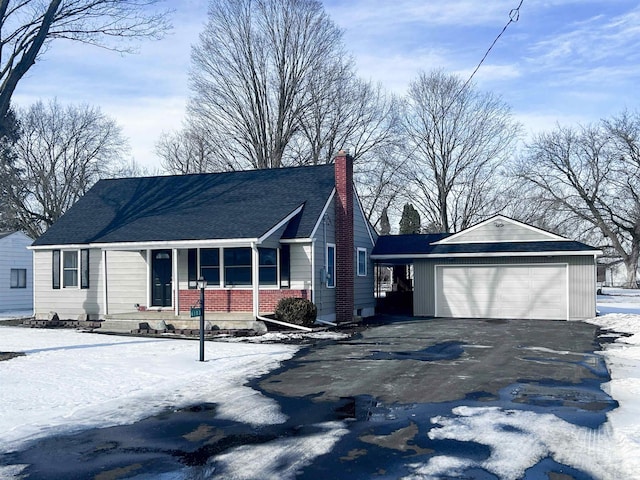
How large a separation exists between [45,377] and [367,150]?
34.0 meters

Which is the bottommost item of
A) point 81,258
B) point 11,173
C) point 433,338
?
point 433,338

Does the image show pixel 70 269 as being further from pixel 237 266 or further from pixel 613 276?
pixel 613 276

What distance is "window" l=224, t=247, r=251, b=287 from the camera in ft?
67.6

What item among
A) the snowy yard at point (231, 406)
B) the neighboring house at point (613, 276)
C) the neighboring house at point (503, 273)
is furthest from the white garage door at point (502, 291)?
the neighboring house at point (613, 276)

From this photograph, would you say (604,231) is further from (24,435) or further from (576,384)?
(24,435)

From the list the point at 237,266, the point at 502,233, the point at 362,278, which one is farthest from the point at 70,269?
the point at 502,233

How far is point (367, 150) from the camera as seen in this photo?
141 ft

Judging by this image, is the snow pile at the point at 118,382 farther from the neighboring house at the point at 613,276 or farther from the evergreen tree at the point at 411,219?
the neighboring house at the point at 613,276

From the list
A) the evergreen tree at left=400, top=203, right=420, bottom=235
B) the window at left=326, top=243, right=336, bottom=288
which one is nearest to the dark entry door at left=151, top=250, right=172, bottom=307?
the window at left=326, top=243, right=336, bottom=288

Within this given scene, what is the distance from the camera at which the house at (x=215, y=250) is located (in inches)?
792

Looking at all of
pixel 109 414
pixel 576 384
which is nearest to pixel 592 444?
pixel 576 384

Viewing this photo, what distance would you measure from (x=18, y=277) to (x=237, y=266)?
51.1 feet

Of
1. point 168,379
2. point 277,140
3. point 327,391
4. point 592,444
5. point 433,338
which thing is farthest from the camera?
point 277,140

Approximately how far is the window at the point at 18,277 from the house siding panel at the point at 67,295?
7944 millimetres
